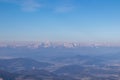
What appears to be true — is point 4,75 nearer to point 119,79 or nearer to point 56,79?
point 56,79

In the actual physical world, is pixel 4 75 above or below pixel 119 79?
above

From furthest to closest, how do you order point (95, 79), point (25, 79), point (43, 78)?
point (95, 79), point (43, 78), point (25, 79)

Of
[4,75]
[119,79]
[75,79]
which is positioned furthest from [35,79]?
[119,79]

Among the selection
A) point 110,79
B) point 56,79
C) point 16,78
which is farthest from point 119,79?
point 16,78

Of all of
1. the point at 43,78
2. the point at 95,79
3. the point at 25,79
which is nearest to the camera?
the point at 25,79

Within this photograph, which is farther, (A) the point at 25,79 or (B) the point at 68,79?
(B) the point at 68,79

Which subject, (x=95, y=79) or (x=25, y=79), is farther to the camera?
(x=95, y=79)

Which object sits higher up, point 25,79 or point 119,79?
point 25,79

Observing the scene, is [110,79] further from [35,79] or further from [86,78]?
[35,79]

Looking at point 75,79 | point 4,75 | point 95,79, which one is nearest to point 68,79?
point 75,79
